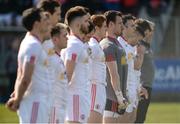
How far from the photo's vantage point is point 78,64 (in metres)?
12.9

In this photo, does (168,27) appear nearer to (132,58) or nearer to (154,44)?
(154,44)

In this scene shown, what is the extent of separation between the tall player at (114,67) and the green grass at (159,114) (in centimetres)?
747

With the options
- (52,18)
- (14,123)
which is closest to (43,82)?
(52,18)

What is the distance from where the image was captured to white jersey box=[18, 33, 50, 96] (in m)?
11.1

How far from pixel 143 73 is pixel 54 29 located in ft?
15.3

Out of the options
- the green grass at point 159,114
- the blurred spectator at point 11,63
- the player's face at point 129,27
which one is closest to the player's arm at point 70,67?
the player's face at point 129,27

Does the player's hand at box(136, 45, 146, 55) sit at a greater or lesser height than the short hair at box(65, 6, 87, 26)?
lesser

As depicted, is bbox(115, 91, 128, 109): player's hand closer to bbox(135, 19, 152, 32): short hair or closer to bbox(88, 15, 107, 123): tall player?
bbox(88, 15, 107, 123): tall player

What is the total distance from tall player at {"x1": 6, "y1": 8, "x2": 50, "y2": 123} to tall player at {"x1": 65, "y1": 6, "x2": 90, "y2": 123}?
4.44ft

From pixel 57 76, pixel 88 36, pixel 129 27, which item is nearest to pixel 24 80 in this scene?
pixel 57 76

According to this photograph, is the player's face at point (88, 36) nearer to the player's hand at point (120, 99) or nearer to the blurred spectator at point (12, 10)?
the player's hand at point (120, 99)

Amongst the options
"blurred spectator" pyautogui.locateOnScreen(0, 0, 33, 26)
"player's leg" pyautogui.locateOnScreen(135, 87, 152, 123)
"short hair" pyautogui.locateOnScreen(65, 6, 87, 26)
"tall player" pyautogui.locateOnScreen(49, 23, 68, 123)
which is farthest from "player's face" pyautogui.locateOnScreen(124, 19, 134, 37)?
"blurred spectator" pyautogui.locateOnScreen(0, 0, 33, 26)

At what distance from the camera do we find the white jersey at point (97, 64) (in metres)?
14.3

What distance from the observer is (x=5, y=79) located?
2952 centimetres
